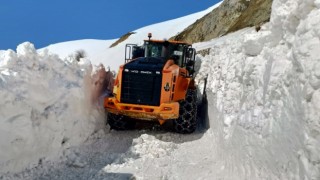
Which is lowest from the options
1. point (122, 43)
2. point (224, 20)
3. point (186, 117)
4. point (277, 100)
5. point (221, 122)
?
point (122, 43)

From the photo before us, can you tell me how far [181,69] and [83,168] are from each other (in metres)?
5.23

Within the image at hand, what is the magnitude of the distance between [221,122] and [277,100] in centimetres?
392

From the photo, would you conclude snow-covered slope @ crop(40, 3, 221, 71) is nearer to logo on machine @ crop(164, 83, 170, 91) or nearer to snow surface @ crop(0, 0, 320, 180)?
logo on machine @ crop(164, 83, 170, 91)

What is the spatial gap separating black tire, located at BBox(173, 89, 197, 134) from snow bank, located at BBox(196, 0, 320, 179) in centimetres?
209

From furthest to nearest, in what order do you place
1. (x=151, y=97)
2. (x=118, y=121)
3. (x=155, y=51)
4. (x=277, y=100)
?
(x=155, y=51) → (x=118, y=121) → (x=151, y=97) → (x=277, y=100)

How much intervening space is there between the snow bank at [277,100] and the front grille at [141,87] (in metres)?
2.36

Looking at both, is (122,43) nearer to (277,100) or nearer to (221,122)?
(221,122)

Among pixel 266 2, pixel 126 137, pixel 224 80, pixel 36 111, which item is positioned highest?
pixel 266 2

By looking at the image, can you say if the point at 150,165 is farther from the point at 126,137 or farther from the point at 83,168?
the point at 126,137

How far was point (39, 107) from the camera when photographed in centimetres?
1034

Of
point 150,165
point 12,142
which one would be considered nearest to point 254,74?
point 150,165

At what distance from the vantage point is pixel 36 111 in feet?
33.4

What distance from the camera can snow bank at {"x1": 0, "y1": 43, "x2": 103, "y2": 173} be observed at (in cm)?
923

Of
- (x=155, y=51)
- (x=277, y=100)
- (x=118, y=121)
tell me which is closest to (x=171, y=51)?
(x=155, y=51)
